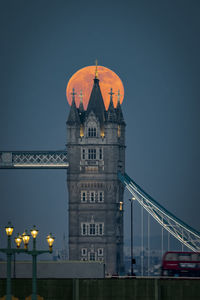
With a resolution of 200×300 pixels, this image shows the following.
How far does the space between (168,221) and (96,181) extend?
13.7m

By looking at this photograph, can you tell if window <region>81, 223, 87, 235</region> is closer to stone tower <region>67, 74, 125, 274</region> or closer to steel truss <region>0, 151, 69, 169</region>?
stone tower <region>67, 74, 125, 274</region>

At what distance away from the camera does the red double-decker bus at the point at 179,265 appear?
10681 centimetres

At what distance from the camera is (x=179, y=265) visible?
352 feet

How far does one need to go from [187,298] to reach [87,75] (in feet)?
327

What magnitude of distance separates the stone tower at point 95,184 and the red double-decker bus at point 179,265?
53.1 meters

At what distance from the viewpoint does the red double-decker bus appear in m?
107

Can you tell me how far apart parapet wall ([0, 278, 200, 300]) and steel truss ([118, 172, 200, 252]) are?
→ 76969mm

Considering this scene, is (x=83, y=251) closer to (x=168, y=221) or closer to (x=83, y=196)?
Result: (x=83, y=196)

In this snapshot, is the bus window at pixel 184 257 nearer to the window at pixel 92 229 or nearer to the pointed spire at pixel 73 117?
the window at pixel 92 229

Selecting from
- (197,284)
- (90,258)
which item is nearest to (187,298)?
(197,284)

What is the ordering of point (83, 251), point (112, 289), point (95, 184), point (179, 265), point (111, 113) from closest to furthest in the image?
point (112, 289)
point (179, 265)
point (83, 251)
point (95, 184)
point (111, 113)

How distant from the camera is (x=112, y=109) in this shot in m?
168

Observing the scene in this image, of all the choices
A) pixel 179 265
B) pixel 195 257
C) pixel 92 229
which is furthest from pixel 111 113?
pixel 179 265

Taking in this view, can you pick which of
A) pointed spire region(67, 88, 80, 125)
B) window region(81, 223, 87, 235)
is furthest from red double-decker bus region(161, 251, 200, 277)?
pointed spire region(67, 88, 80, 125)
